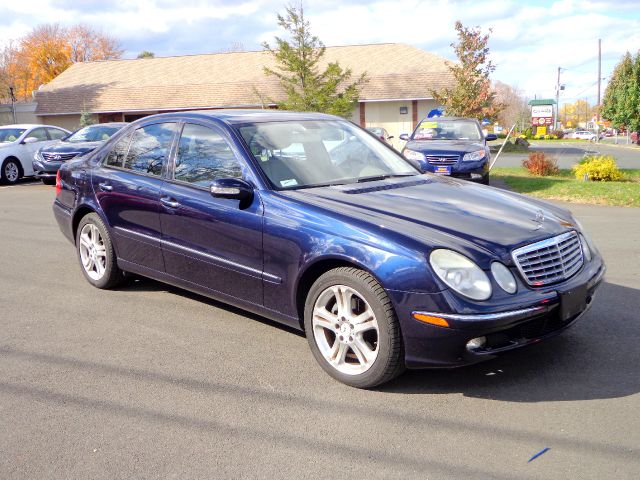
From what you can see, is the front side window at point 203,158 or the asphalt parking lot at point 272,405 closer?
the asphalt parking lot at point 272,405

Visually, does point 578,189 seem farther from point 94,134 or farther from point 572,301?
point 94,134

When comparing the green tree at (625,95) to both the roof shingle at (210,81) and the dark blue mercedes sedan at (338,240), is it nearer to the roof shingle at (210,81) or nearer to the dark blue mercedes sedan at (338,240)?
the roof shingle at (210,81)

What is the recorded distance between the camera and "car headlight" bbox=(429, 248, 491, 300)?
3.69 m

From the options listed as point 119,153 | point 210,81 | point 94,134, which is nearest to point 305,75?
point 94,134

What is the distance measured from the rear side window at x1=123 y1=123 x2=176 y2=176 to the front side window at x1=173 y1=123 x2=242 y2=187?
0.69 feet

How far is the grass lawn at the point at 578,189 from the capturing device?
12.4 meters

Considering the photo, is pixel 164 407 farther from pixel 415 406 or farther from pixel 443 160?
pixel 443 160

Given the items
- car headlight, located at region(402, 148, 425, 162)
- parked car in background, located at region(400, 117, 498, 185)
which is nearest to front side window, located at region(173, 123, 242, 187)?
parked car in background, located at region(400, 117, 498, 185)

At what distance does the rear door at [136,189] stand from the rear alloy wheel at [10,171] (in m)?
13.4

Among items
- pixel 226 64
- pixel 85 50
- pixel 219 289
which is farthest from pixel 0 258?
pixel 85 50

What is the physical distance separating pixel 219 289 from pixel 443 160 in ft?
28.4

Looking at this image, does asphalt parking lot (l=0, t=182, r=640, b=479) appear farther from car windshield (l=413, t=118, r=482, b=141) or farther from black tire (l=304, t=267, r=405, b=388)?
car windshield (l=413, t=118, r=482, b=141)

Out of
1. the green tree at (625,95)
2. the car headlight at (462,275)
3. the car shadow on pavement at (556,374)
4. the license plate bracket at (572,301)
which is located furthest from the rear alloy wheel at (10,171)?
the green tree at (625,95)

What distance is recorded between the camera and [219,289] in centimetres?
493
